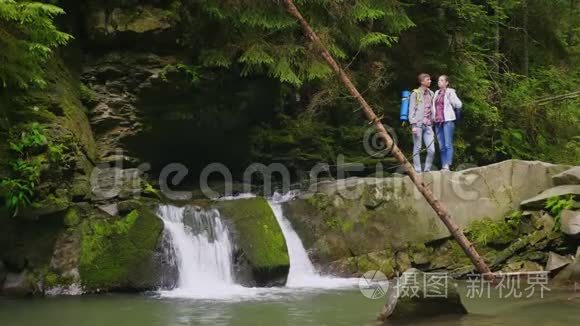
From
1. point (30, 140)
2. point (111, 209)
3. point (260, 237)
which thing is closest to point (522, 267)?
point (260, 237)

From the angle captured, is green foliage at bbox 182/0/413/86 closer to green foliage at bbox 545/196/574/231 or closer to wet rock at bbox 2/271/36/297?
green foliage at bbox 545/196/574/231

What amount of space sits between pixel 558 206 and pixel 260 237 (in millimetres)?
5470

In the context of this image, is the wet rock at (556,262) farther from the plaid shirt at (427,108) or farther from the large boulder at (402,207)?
the plaid shirt at (427,108)

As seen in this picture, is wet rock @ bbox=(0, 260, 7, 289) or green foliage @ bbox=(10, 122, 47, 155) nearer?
green foliage @ bbox=(10, 122, 47, 155)

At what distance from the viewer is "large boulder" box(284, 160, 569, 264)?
1198 centimetres

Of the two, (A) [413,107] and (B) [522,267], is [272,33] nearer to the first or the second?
(A) [413,107]

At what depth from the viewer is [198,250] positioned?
35.1 feet

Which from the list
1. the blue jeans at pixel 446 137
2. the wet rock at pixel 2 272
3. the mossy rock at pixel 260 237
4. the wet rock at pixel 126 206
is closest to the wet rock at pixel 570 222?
the blue jeans at pixel 446 137

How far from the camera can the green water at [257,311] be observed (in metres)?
7.61

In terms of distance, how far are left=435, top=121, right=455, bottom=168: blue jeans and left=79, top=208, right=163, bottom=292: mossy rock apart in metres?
5.70

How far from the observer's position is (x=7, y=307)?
885 centimetres

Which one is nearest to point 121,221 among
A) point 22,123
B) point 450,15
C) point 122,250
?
point 122,250

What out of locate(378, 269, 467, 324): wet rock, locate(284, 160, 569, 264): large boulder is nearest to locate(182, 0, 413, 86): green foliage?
locate(284, 160, 569, 264): large boulder

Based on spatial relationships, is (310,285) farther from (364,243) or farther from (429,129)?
(429,129)
